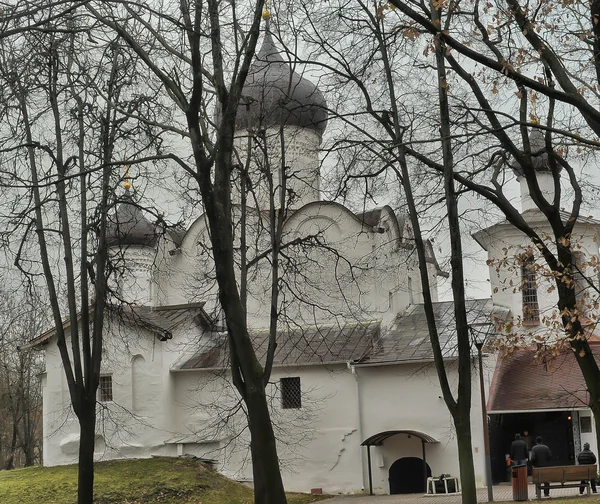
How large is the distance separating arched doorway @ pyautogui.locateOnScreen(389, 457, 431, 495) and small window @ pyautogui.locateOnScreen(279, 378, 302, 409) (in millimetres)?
3318

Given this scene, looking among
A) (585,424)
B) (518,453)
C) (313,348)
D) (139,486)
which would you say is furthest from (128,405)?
(585,424)

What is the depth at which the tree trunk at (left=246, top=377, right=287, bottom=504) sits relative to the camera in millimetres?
10961

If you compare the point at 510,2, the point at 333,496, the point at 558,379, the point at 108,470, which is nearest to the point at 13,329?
the point at 108,470

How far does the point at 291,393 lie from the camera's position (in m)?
25.6

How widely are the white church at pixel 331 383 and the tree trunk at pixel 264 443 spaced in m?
11.4

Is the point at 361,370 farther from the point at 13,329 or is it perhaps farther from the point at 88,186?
the point at 13,329

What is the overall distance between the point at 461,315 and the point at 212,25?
5186 millimetres

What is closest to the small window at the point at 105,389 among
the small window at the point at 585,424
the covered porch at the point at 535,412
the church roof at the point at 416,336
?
the church roof at the point at 416,336

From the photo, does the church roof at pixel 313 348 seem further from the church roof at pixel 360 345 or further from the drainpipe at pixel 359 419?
the drainpipe at pixel 359 419

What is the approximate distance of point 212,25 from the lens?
1126 centimetres

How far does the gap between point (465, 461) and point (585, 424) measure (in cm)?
1320

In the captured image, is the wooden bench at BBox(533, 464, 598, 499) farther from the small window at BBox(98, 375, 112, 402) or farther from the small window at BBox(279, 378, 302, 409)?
the small window at BBox(98, 375, 112, 402)

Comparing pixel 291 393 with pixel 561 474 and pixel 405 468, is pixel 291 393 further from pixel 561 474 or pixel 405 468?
pixel 561 474

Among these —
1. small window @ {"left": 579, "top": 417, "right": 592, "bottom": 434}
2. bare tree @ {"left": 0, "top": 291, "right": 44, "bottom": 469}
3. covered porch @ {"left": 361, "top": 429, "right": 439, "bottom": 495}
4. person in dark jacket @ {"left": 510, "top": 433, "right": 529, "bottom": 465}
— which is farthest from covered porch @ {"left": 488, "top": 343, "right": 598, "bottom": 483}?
bare tree @ {"left": 0, "top": 291, "right": 44, "bottom": 469}
